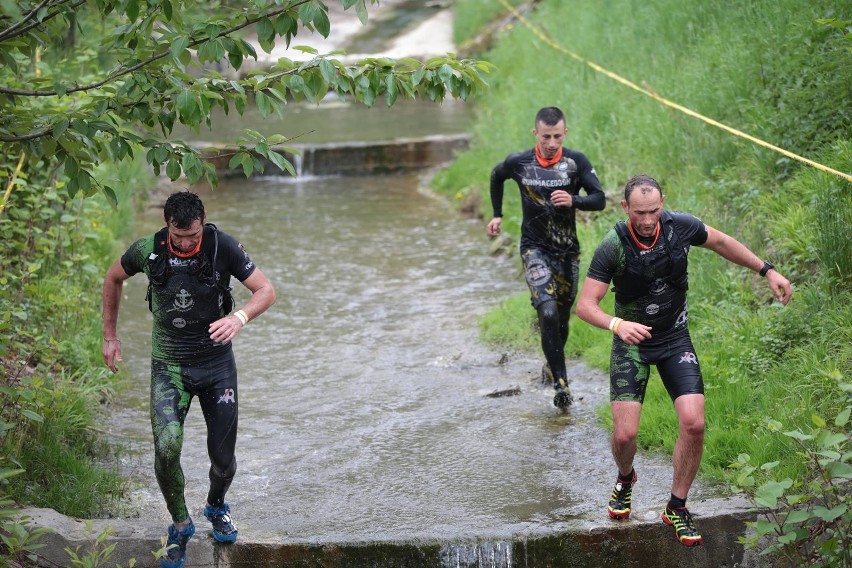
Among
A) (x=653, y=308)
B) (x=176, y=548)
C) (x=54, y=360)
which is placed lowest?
(x=176, y=548)

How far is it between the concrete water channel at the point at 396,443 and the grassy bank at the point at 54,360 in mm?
309

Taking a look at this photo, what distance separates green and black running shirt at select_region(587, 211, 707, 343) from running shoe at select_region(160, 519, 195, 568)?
2575mm

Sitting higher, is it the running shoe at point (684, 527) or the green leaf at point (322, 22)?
the green leaf at point (322, 22)

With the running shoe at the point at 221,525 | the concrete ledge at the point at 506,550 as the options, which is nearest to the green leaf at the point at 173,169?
the running shoe at the point at 221,525

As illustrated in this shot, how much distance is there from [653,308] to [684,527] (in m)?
1.18

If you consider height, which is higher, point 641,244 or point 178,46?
point 178,46

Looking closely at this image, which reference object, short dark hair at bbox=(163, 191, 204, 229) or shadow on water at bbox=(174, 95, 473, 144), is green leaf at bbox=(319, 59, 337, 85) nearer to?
short dark hair at bbox=(163, 191, 204, 229)

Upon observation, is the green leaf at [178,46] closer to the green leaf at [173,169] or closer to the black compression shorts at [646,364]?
the green leaf at [173,169]

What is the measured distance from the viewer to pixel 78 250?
32.8 feet

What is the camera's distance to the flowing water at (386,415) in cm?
631

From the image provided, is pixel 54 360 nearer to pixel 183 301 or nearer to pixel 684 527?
pixel 183 301

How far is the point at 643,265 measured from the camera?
18.0 feet

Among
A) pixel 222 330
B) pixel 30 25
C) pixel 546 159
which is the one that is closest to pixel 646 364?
pixel 222 330

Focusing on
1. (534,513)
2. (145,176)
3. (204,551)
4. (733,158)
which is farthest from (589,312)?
(145,176)
